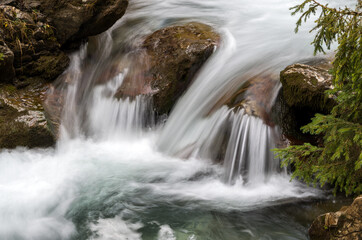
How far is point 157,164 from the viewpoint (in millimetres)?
6074

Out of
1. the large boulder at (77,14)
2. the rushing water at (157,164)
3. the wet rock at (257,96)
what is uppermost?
the large boulder at (77,14)

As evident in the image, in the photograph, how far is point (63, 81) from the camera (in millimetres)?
7441

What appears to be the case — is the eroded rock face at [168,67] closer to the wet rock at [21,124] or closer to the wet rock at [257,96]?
the wet rock at [257,96]

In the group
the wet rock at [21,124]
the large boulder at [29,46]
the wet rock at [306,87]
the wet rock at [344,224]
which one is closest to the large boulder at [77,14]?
the large boulder at [29,46]

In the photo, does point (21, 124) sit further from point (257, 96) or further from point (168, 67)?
point (257, 96)

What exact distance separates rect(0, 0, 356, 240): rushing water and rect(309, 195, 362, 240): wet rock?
512 millimetres

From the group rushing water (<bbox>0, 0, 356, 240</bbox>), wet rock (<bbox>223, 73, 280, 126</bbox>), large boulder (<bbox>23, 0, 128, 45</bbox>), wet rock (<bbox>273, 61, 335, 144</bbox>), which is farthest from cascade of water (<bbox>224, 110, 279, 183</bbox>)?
large boulder (<bbox>23, 0, 128, 45</bbox>)

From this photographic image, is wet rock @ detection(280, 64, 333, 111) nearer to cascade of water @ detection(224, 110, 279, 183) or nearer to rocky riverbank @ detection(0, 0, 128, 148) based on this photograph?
cascade of water @ detection(224, 110, 279, 183)

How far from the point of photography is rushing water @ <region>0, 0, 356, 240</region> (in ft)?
15.1

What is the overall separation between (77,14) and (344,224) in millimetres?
6207

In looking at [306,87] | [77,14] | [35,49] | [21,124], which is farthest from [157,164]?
[77,14]

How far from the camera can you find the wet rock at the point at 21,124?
590 cm

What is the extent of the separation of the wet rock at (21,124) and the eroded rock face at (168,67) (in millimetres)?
1630

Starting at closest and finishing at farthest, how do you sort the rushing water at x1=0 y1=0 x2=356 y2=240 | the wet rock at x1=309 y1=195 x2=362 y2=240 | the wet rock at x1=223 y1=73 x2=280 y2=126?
the wet rock at x1=309 y1=195 x2=362 y2=240 → the rushing water at x1=0 y1=0 x2=356 y2=240 → the wet rock at x1=223 y1=73 x2=280 y2=126
